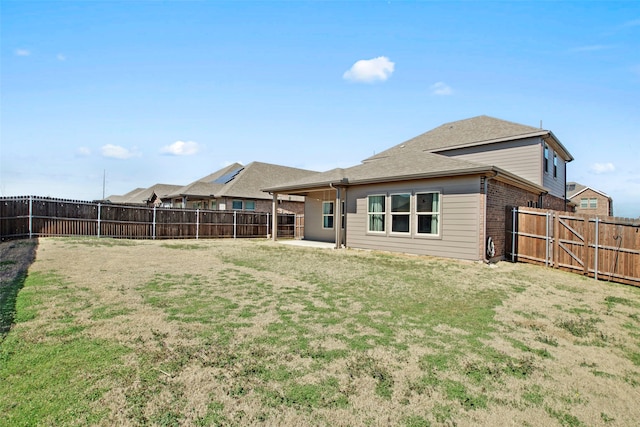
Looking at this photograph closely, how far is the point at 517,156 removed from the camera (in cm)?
1502

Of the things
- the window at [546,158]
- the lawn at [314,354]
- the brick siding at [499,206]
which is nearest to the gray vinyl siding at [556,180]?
the window at [546,158]

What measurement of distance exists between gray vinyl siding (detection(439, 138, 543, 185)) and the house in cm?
4

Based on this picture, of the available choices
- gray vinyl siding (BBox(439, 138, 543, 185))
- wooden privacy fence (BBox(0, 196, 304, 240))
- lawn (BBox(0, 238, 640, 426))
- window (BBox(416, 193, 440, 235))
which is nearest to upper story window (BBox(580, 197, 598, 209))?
gray vinyl siding (BBox(439, 138, 543, 185))

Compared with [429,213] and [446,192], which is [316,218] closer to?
[429,213]

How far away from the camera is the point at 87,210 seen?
15.4 meters

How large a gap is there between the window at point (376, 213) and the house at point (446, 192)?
0.04m

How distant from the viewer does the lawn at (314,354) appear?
2.50m

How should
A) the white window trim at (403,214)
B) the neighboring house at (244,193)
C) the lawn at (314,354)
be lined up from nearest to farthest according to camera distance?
1. the lawn at (314,354)
2. the white window trim at (403,214)
3. the neighboring house at (244,193)

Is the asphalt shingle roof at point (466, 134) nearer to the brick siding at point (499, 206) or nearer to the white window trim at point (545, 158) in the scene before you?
the white window trim at point (545, 158)

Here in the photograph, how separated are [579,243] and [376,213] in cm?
650

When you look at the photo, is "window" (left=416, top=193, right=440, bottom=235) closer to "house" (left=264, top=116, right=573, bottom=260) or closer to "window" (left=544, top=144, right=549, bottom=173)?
"house" (left=264, top=116, right=573, bottom=260)

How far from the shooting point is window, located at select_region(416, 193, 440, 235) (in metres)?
11.2

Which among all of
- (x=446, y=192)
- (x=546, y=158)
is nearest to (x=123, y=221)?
(x=446, y=192)

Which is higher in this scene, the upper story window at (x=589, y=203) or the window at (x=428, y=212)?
the upper story window at (x=589, y=203)
